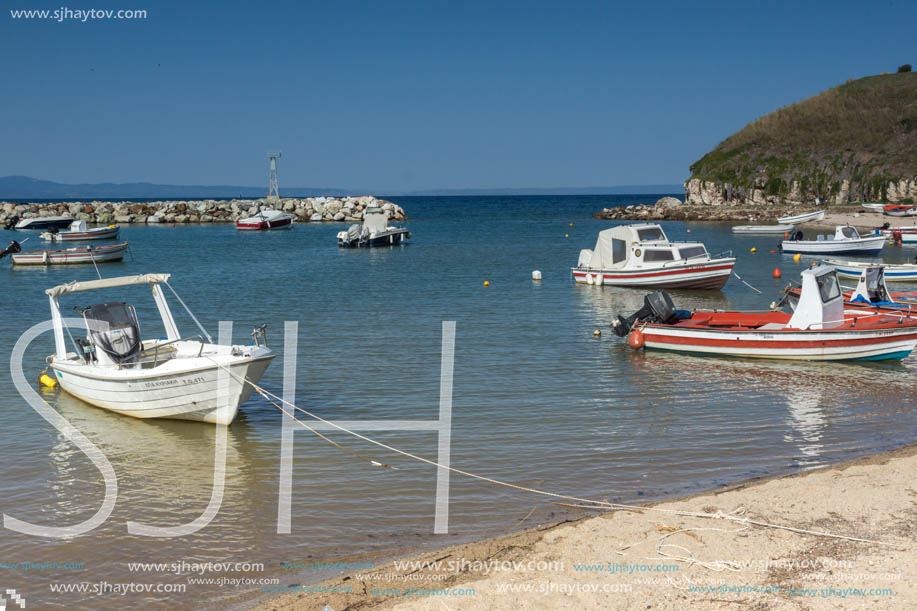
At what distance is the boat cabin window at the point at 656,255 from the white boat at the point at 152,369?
21.5m

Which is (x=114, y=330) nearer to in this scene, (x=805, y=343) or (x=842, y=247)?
(x=805, y=343)

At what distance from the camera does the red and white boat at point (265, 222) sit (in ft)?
273

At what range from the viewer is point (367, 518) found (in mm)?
10000

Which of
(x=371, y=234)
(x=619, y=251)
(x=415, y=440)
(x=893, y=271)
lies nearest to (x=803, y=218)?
(x=371, y=234)

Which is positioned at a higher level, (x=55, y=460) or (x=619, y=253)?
(x=619, y=253)

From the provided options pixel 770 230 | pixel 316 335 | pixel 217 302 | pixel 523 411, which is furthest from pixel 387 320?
pixel 770 230

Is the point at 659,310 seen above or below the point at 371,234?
below

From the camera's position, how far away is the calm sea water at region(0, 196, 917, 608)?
30.9 ft

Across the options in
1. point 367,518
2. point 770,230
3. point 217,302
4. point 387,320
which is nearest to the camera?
point 367,518

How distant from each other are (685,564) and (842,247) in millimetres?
41507

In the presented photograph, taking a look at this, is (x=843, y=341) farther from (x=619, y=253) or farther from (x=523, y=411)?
(x=619, y=253)

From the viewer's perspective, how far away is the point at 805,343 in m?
18.2

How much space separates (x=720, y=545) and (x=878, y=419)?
24.2 feet

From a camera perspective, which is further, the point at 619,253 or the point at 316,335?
the point at 619,253
